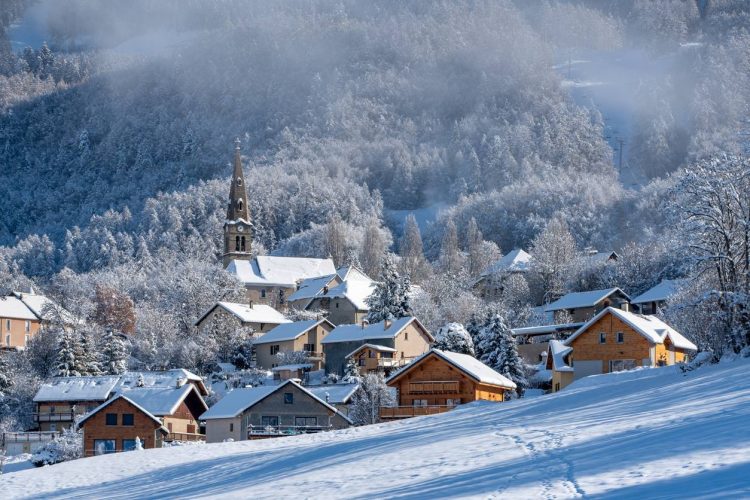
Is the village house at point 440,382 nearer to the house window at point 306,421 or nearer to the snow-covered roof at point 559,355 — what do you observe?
the snow-covered roof at point 559,355

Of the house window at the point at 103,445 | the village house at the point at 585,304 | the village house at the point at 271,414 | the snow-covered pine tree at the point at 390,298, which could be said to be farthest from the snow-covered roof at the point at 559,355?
the house window at the point at 103,445

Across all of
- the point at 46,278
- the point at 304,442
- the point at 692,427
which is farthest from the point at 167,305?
the point at 692,427

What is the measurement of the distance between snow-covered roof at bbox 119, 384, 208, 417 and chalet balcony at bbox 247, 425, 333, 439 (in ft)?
21.7

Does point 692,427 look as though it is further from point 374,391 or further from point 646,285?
point 646,285

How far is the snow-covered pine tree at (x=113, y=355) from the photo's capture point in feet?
311

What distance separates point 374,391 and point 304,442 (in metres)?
33.8

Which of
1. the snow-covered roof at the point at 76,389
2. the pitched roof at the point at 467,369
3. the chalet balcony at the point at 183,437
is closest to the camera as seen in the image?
the pitched roof at the point at 467,369

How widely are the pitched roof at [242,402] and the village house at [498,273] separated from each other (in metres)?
57.1

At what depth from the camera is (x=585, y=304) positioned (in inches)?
3969

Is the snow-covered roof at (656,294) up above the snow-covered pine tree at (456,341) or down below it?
above

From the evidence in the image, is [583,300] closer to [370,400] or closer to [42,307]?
[370,400]

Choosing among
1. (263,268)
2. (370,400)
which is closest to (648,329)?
(370,400)

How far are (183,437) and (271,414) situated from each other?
622cm

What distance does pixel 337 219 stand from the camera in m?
181
